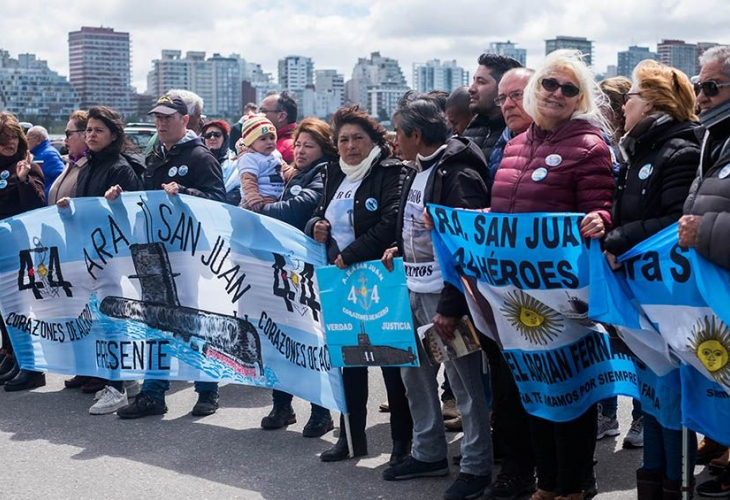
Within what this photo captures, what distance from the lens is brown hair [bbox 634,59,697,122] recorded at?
443 cm

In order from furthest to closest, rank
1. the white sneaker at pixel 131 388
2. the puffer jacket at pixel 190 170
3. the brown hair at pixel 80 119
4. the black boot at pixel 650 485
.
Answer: the brown hair at pixel 80 119, the white sneaker at pixel 131 388, the puffer jacket at pixel 190 170, the black boot at pixel 650 485

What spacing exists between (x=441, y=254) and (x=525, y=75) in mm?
1055

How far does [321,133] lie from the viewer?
6754 mm

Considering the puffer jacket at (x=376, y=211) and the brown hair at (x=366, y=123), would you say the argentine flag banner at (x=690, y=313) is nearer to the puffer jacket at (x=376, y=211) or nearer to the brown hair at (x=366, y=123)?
the puffer jacket at (x=376, y=211)

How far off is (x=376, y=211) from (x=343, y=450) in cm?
141

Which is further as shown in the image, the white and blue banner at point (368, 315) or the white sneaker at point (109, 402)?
the white sneaker at point (109, 402)

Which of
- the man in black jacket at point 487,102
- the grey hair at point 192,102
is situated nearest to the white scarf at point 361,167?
the man in black jacket at point 487,102

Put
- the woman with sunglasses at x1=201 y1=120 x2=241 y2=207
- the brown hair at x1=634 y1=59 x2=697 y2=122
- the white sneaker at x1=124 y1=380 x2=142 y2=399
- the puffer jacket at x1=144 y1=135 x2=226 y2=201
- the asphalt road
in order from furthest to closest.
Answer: the woman with sunglasses at x1=201 y1=120 x2=241 y2=207, the white sneaker at x1=124 y1=380 x2=142 y2=399, the puffer jacket at x1=144 y1=135 x2=226 y2=201, the asphalt road, the brown hair at x1=634 y1=59 x2=697 y2=122

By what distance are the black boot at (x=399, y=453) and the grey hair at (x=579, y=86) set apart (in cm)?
208

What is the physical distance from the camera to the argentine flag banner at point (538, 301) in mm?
4562

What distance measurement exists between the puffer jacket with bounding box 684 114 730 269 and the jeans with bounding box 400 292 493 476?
159 cm

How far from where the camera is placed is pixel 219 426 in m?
6.91

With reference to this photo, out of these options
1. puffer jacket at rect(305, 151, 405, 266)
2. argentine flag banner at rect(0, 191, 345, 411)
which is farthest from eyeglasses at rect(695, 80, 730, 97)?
argentine flag banner at rect(0, 191, 345, 411)

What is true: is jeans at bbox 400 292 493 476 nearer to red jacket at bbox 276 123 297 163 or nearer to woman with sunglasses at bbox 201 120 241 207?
red jacket at bbox 276 123 297 163
